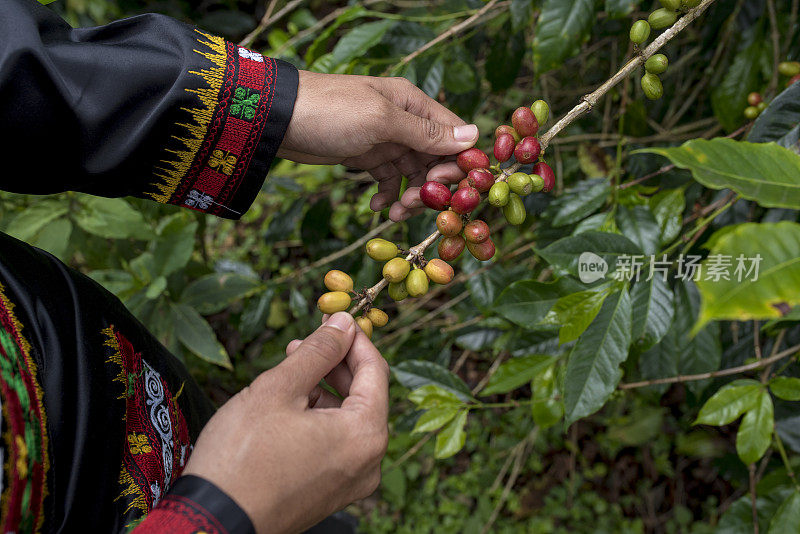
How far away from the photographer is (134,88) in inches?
43.8

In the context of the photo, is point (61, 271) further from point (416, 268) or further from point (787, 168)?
point (787, 168)

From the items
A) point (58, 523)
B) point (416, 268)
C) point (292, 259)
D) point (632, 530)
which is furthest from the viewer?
point (292, 259)

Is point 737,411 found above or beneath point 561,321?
beneath

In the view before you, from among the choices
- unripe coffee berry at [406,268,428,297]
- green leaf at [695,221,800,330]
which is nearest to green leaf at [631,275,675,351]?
unripe coffee berry at [406,268,428,297]

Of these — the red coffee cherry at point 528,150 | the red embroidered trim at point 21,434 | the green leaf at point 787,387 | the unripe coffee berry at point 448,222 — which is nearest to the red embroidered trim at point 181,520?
the red embroidered trim at point 21,434

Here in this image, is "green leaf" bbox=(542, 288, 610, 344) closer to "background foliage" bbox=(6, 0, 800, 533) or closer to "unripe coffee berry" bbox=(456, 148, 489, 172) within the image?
"background foliage" bbox=(6, 0, 800, 533)

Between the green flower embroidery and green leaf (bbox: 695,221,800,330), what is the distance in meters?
0.95

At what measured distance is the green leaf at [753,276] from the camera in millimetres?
536

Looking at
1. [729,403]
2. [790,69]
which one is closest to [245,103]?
[729,403]

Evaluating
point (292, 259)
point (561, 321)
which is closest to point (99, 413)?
point (561, 321)

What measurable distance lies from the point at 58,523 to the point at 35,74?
79 centimetres

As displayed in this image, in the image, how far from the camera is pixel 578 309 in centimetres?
115

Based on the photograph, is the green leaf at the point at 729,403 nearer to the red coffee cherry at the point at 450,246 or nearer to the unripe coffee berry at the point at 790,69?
the red coffee cherry at the point at 450,246

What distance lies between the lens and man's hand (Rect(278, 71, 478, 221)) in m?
1.18
